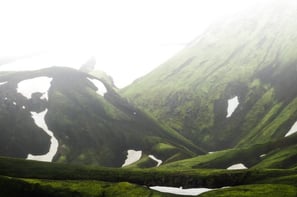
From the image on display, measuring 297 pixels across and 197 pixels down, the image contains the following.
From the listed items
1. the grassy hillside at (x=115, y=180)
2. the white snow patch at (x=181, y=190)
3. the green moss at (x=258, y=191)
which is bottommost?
the white snow patch at (x=181, y=190)

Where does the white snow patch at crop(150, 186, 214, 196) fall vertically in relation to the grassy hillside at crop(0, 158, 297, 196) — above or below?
below

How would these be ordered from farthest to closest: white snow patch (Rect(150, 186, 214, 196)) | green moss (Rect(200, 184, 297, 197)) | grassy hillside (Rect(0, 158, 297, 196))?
white snow patch (Rect(150, 186, 214, 196)) → grassy hillside (Rect(0, 158, 297, 196)) → green moss (Rect(200, 184, 297, 197))

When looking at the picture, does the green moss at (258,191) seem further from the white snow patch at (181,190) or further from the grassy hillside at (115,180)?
the white snow patch at (181,190)

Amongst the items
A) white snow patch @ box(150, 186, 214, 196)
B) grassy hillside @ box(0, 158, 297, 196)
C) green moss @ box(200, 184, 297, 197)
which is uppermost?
grassy hillside @ box(0, 158, 297, 196)

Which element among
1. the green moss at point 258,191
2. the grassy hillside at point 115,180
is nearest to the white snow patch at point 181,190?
the grassy hillside at point 115,180

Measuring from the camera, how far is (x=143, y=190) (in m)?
133

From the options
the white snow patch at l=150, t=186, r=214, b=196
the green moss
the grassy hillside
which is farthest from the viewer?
the white snow patch at l=150, t=186, r=214, b=196

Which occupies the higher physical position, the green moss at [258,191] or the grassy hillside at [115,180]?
the grassy hillside at [115,180]

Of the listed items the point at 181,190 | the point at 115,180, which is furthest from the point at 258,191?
the point at 115,180

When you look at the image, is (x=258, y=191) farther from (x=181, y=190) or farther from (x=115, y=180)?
(x=115, y=180)

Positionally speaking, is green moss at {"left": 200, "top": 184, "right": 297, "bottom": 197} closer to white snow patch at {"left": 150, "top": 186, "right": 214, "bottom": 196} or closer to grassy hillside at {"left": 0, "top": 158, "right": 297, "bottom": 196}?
grassy hillside at {"left": 0, "top": 158, "right": 297, "bottom": 196}

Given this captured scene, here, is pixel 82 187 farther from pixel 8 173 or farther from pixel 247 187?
pixel 247 187

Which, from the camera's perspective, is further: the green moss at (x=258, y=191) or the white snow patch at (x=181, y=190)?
the white snow patch at (x=181, y=190)

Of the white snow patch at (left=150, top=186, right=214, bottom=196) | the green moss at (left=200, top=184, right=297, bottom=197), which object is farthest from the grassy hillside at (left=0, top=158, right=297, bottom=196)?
the white snow patch at (left=150, top=186, right=214, bottom=196)
